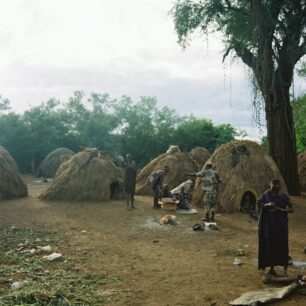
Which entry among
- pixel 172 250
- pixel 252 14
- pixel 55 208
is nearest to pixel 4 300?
pixel 172 250

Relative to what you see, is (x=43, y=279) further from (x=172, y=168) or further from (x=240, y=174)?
Answer: (x=172, y=168)

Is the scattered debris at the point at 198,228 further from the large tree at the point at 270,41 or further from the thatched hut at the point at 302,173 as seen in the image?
the thatched hut at the point at 302,173

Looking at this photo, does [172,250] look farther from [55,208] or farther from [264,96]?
[264,96]

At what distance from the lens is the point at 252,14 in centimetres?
1454

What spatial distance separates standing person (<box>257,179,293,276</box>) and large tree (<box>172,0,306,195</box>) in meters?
8.98

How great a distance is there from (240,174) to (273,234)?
293 inches

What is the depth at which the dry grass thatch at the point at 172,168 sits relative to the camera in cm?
1812

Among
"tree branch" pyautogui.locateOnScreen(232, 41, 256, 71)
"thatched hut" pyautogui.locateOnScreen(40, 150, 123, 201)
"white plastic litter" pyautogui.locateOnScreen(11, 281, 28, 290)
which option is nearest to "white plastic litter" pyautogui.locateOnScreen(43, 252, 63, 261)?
"white plastic litter" pyautogui.locateOnScreen(11, 281, 28, 290)

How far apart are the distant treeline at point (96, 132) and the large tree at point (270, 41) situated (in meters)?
13.9

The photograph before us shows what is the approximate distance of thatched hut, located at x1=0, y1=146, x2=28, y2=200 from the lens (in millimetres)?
16875

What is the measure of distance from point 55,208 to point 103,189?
2413 millimetres

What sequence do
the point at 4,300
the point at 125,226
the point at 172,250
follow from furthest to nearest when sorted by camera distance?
the point at 125,226 < the point at 172,250 < the point at 4,300

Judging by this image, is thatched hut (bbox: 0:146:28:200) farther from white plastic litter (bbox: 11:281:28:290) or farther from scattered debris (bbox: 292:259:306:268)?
scattered debris (bbox: 292:259:306:268)

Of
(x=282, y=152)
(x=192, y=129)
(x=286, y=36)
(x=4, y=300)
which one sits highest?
(x=286, y=36)
